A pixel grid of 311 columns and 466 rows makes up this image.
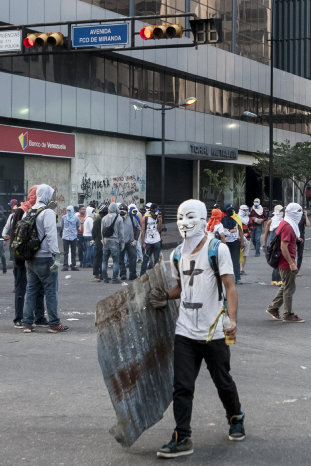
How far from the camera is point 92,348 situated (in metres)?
9.73

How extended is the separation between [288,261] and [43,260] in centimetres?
343

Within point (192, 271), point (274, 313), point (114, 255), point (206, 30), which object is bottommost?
point (274, 313)

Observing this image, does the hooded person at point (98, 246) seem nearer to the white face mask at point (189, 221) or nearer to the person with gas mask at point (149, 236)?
Answer: the person with gas mask at point (149, 236)

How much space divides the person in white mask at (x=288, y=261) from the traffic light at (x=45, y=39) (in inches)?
353

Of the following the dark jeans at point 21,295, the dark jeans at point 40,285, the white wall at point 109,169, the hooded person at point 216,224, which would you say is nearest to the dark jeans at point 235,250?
the hooded person at point 216,224

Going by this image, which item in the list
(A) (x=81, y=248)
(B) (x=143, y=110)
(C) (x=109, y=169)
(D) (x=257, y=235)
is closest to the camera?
(A) (x=81, y=248)

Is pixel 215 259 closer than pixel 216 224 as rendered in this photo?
Yes

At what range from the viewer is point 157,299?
577 centimetres

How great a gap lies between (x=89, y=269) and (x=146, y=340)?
666 inches

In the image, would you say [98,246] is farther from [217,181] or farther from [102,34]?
[217,181]

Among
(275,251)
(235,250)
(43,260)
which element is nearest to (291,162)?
(235,250)

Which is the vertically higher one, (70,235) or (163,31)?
(163,31)

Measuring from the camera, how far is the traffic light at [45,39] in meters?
19.2

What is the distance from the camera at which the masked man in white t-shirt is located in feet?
18.3
